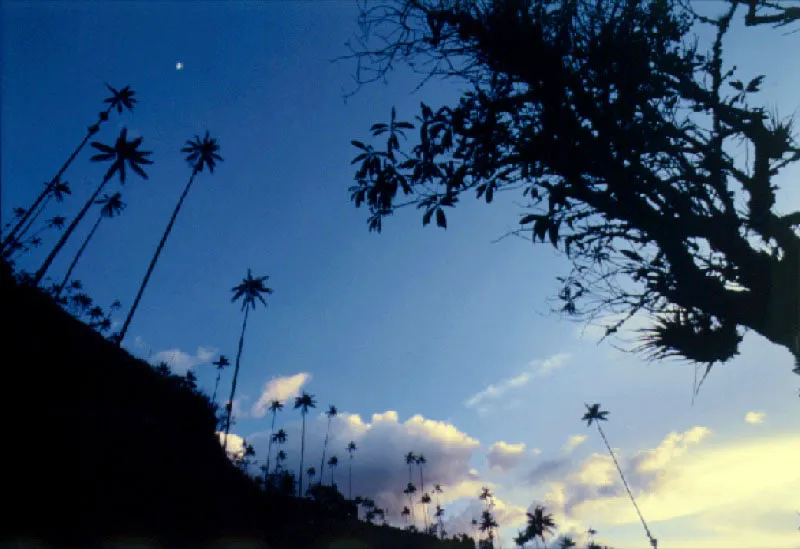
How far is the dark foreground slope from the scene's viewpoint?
15297 millimetres

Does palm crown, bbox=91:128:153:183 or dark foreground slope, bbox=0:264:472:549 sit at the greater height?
palm crown, bbox=91:128:153:183

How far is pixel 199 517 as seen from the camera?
2245cm

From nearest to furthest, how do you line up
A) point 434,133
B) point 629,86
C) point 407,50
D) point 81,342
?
1. point 434,133
2. point 629,86
3. point 407,50
4. point 81,342

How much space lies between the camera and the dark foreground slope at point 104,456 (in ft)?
50.2

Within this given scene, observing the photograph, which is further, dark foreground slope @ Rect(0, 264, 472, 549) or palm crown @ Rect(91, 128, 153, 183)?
palm crown @ Rect(91, 128, 153, 183)

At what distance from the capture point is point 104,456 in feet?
62.6

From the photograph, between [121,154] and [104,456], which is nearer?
[104,456]

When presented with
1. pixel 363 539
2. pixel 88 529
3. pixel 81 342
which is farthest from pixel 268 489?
pixel 88 529

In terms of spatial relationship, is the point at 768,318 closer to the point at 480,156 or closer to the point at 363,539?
the point at 480,156

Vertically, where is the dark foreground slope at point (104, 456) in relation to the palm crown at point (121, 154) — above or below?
below

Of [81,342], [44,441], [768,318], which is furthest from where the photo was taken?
[81,342]

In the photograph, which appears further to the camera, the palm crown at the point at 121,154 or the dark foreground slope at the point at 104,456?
the palm crown at the point at 121,154

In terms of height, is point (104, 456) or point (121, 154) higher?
point (121, 154)

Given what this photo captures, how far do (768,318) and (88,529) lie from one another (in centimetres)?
2307
